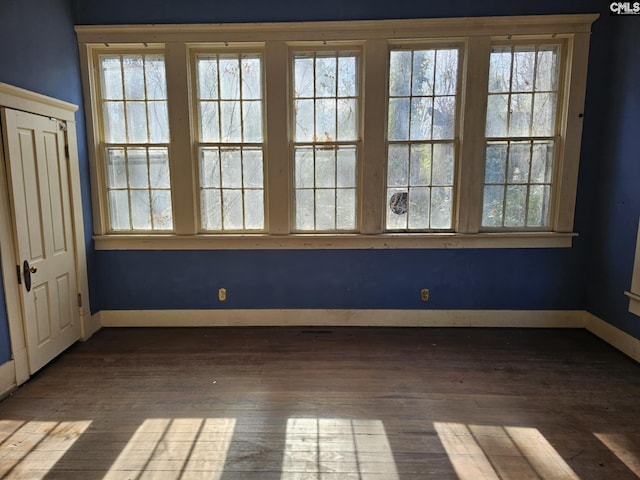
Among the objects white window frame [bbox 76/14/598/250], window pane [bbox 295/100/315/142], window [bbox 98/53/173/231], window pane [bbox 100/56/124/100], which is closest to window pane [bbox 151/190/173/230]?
window [bbox 98/53/173/231]

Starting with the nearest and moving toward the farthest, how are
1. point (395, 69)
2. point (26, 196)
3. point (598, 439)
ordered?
1. point (598, 439)
2. point (26, 196)
3. point (395, 69)

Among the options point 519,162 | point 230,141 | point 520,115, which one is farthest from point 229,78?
point 519,162

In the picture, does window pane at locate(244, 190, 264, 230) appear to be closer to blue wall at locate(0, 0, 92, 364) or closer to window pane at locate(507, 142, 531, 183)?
blue wall at locate(0, 0, 92, 364)

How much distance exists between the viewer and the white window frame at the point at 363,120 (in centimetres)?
344

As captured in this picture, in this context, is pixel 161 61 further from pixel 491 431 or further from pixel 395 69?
pixel 491 431

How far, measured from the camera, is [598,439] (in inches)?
86.5

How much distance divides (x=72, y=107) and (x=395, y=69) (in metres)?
2.97

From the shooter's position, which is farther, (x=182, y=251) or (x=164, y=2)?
(x=182, y=251)

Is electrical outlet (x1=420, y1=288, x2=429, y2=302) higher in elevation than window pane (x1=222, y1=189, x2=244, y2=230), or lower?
lower

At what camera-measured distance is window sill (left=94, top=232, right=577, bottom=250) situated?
370cm

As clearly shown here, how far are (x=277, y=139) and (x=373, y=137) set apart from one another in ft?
3.03

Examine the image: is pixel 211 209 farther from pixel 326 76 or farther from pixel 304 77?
pixel 326 76

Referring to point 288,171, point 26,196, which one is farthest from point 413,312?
point 26,196

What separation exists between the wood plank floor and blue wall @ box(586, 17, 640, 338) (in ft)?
1.46
